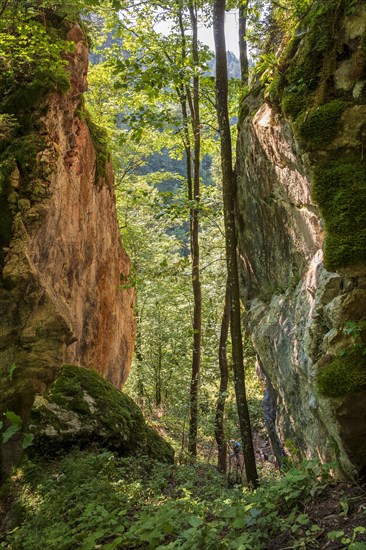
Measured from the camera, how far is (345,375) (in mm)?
4309

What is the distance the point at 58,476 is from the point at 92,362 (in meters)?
5.24

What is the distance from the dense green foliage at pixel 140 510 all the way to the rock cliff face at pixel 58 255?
1914 millimetres

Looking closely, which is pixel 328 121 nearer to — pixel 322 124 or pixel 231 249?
pixel 322 124

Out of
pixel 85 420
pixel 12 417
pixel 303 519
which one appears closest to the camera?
pixel 12 417

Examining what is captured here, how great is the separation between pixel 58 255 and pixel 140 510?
5.80 m

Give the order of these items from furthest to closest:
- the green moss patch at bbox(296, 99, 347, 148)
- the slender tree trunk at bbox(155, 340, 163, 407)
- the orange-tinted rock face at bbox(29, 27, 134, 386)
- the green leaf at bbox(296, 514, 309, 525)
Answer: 1. the slender tree trunk at bbox(155, 340, 163, 407)
2. the orange-tinted rock face at bbox(29, 27, 134, 386)
3. the green moss patch at bbox(296, 99, 347, 148)
4. the green leaf at bbox(296, 514, 309, 525)

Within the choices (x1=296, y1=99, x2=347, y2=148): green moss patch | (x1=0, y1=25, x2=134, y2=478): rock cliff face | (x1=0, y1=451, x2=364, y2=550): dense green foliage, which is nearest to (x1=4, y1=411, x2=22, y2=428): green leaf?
(x1=0, y1=451, x2=364, y2=550): dense green foliage

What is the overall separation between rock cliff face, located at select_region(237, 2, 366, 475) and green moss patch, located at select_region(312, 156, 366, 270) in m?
0.01

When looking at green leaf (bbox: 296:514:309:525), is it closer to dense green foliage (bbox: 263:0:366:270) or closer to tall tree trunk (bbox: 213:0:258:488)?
dense green foliage (bbox: 263:0:366:270)

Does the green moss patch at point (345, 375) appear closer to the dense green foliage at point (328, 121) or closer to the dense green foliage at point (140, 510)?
the dense green foliage at point (140, 510)

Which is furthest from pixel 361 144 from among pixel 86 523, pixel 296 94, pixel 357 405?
pixel 86 523

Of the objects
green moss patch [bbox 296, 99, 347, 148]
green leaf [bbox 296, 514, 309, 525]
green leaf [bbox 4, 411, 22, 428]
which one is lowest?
green leaf [bbox 296, 514, 309, 525]

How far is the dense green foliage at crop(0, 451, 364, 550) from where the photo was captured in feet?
12.1

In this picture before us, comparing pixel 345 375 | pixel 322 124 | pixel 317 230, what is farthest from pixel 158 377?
pixel 322 124
